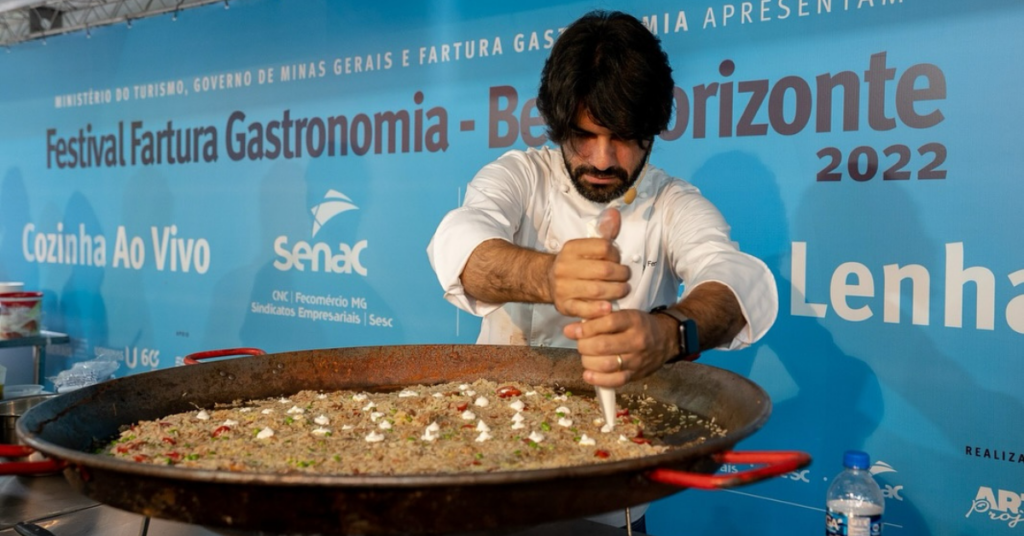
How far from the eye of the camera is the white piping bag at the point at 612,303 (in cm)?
131

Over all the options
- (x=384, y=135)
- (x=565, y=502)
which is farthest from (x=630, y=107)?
(x=384, y=135)

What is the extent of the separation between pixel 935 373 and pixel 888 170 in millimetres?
649

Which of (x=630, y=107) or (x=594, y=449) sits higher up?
(x=630, y=107)

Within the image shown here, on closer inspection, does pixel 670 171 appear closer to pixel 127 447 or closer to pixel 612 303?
pixel 612 303

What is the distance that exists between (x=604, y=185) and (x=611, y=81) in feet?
0.80

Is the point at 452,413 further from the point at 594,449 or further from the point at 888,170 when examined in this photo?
the point at 888,170

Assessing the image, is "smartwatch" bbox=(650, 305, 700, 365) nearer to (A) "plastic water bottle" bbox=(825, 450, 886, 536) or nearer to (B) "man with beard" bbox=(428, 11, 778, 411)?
(B) "man with beard" bbox=(428, 11, 778, 411)

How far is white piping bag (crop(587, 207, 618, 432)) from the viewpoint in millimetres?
1309

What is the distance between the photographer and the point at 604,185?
6.75 ft

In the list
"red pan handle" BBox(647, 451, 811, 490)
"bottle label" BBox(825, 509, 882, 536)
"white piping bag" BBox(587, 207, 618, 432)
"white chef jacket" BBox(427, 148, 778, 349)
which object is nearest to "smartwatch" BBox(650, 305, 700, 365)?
"white piping bag" BBox(587, 207, 618, 432)

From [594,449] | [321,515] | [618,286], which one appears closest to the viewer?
[321,515]

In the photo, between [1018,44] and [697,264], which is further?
[1018,44]

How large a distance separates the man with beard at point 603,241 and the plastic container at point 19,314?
→ 3.49 m

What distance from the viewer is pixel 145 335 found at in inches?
223
